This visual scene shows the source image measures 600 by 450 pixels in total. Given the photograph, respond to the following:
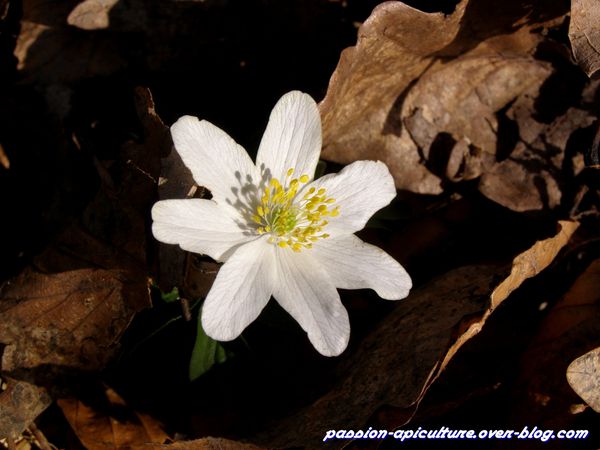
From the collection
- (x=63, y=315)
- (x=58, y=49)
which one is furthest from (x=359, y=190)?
(x=58, y=49)

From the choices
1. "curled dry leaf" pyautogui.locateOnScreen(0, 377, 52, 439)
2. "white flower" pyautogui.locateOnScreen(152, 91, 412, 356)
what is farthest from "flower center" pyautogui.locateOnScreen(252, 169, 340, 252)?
"curled dry leaf" pyautogui.locateOnScreen(0, 377, 52, 439)

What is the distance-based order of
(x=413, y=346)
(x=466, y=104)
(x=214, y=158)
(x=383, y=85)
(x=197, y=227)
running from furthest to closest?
1. (x=466, y=104)
2. (x=383, y=85)
3. (x=413, y=346)
4. (x=214, y=158)
5. (x=197, y=227)

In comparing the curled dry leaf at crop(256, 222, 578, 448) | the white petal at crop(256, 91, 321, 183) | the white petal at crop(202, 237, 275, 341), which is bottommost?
the curled dry leaf at crop(256, 222, 578, 448)

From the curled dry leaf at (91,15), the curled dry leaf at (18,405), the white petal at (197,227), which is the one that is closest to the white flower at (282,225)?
the white petal at (197,227)

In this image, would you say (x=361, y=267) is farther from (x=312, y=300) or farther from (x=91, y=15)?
(x=91, y=15)

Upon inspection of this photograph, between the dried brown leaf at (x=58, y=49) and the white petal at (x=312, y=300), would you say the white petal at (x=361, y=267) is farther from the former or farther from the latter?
the dried brown leaf at (x=58, y=49)

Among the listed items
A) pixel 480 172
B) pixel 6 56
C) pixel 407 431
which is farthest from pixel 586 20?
pixel 6 56

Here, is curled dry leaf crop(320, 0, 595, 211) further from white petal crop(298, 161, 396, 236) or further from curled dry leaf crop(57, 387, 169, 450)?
curled dry leaf crop(57, 387, 169, 450)
